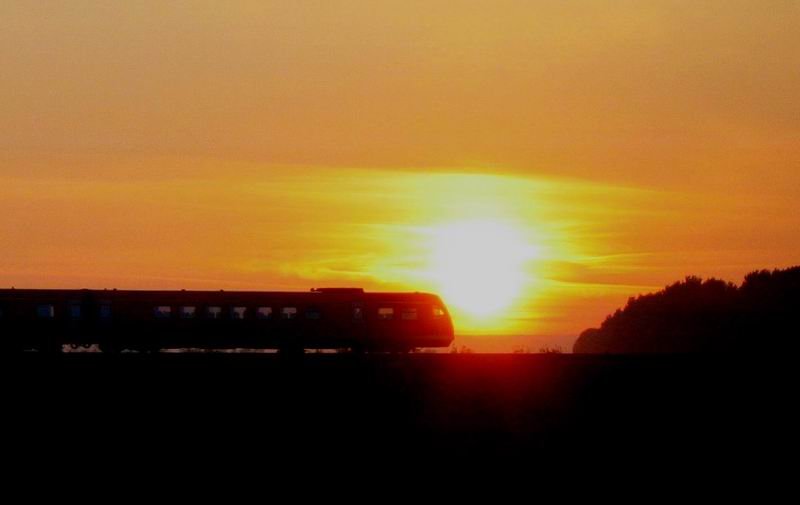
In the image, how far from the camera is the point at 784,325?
174 feet

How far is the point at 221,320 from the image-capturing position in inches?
2211

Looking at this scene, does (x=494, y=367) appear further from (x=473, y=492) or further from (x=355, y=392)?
(x=473, y=492)

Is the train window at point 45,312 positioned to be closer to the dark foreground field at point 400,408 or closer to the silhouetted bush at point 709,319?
the dark foreground field at point 400,408

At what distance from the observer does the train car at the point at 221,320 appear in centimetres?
5459

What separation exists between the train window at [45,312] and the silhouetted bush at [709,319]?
2129 centimetres

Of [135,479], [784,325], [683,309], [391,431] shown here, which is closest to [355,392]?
[391,431]

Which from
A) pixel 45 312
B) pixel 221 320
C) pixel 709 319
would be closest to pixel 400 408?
pixel 221 320

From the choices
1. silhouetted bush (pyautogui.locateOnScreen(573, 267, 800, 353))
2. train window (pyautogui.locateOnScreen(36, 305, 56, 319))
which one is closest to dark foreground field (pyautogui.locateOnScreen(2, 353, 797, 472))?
silhouetted bush (pyautogui.locateOnScreen(573, 267, 800, 353))

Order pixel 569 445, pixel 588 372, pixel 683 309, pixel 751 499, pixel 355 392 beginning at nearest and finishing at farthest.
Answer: pixel 751 499, pixel 569 445, pixel 355 392, pixel 588 372, pixel 683 309

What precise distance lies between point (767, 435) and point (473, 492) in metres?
7.40

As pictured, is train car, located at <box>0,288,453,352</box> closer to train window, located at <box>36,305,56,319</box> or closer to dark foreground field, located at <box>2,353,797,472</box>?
train window, located at <box>36,305,56,319</box>

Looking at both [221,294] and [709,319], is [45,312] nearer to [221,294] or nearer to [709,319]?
[221,294]

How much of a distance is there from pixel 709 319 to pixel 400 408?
2720 cm

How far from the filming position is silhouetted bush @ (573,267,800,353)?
5347cm
